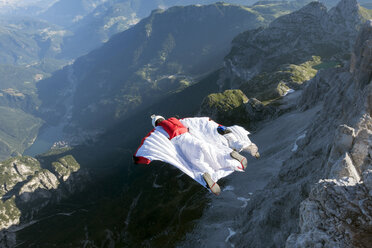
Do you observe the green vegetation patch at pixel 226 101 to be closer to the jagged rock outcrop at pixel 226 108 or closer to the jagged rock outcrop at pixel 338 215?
the jagged rock outcrop at pixel 226 108

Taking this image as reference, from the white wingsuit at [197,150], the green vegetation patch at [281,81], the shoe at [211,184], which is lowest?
the green vegetation patch at [281,81]

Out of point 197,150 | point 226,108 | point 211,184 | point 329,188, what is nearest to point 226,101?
point 226,108

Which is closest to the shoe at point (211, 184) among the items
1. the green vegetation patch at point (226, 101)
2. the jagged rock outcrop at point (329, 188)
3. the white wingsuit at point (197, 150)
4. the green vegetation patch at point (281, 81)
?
the white wingsuit at point (197, 150)

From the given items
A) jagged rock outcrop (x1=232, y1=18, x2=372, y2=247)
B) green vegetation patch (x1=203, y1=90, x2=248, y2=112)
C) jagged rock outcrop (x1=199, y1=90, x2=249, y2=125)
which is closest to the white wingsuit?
jagged rock outcrop (x1=232, y1=18, x2=372, y2=247)

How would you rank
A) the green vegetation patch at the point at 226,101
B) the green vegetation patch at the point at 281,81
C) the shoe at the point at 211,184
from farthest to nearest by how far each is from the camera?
the green vegetation patch at the point at 281,81, the green vegetation patch at the point at 226,101, the shoe at the point at 211,184

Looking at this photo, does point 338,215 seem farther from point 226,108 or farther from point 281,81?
point 281,81

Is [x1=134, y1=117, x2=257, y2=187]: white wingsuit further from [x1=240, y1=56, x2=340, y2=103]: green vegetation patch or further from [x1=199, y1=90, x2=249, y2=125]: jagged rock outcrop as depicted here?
[x1=240, y1=56, x2=340, y2=103]: green vegetation patch
